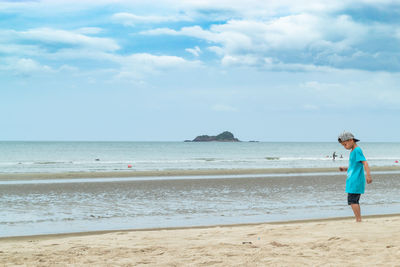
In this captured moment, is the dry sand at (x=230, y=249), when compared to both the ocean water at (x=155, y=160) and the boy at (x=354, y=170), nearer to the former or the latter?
the boy at (x=354, y=170)

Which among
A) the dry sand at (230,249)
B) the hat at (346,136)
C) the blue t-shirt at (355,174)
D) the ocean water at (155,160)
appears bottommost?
the ocean water at (155,160)

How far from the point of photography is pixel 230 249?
6.34 metres

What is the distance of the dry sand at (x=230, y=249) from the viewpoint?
572 centimetres

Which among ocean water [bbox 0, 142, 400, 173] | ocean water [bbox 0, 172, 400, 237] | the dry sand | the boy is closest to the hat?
the boy

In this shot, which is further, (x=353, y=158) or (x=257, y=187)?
(x=257, y=187)

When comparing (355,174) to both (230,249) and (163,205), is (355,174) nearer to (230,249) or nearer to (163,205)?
(230,249)

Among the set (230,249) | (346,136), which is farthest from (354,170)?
(230,249)

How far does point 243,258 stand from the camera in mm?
5852

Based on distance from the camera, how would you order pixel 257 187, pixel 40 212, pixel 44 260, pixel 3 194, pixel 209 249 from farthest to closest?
pixel 257 187, pixel 3 194, pixel 40 212, pixel 209 249, pixel 44 260

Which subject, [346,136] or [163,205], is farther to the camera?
[163,205]

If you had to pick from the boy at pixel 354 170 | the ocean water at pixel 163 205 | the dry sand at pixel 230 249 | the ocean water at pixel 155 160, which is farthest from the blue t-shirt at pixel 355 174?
the ocean water at pixel 155 160

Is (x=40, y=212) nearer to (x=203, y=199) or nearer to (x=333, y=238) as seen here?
(x=203, y=199)

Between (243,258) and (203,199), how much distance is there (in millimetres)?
9124

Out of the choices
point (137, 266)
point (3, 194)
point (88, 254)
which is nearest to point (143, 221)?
point (88, 254)
